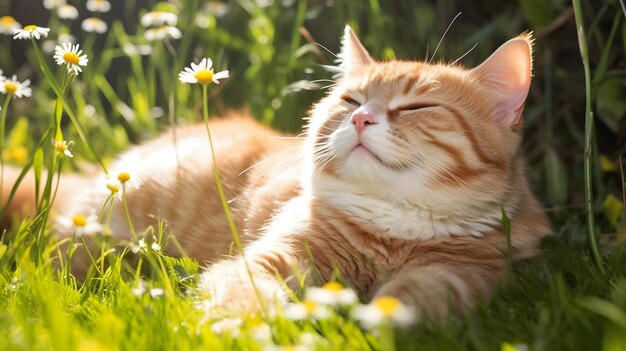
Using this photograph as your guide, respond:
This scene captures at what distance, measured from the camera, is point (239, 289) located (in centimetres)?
164

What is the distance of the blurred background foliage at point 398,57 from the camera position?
2730 mm

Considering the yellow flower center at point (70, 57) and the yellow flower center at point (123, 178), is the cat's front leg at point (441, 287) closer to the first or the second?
the yellow flower center at point (123, 178)

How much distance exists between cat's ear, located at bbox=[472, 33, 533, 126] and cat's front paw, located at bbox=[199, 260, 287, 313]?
30.8 inches

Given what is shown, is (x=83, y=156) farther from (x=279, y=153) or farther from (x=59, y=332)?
(x=59, y=332)

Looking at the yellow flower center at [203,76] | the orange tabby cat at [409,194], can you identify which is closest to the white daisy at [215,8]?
the orange tabby cat at [409,194]

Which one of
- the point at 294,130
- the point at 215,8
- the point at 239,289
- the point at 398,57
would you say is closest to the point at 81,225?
the point at 239,289

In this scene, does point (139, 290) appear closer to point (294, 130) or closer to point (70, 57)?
point (70, 57)

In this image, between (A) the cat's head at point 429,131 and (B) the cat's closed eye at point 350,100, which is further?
(B) the cat's closed eye at point 350,100

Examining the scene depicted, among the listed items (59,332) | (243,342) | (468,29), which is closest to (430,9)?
(468,29)

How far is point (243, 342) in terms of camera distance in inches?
51.5

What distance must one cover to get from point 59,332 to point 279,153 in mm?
1279

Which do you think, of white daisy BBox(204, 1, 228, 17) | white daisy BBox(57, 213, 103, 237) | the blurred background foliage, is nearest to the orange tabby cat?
white daisy BBox(57, 213, 103, 237)

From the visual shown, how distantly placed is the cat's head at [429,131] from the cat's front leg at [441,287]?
0.19 meters

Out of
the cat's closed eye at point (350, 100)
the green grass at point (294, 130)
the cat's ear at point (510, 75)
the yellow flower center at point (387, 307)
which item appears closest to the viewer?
the yellow flower center at point (387, 307)
